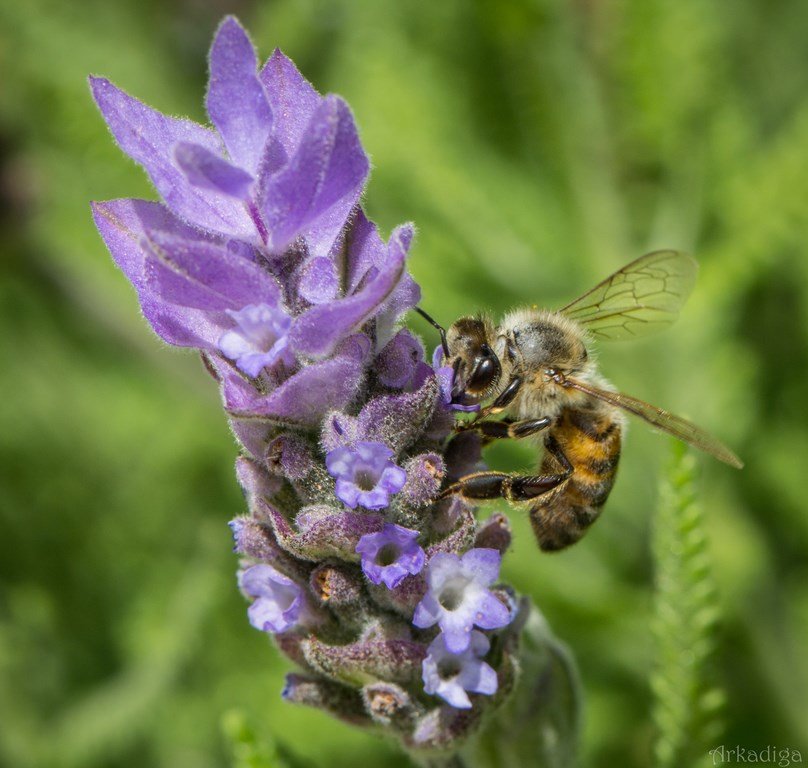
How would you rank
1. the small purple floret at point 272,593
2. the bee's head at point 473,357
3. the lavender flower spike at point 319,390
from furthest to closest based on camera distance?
the bee's head at point 473,357 < the small purple floret at point 272,593 < the lavender flower spike at point 319,390

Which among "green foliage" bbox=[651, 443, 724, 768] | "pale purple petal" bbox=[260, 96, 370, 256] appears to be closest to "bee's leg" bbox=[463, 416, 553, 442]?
"green foliage" bbox=[651, 443, 724, 768]

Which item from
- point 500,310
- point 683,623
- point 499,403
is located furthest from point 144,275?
point 500,310

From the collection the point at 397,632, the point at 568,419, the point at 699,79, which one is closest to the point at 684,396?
the point at 699,79

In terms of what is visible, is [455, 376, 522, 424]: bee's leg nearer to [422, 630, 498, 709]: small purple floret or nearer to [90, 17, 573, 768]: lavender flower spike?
[90, 17, 573, 768]: lavender flower spike

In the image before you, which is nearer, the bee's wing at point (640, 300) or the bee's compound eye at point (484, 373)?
the bee's compound eye at point (484, 373)

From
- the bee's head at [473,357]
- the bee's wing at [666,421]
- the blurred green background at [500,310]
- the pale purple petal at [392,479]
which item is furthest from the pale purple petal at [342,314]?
the blurred green background at [500,310]

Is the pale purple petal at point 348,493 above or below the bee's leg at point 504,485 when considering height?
below

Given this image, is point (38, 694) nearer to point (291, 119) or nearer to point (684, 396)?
point (684, 396)

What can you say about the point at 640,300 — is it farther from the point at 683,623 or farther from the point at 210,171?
the point at 210,171

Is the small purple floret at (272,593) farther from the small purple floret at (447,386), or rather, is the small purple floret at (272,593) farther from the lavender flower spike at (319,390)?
the small purple floret at (447,386)
